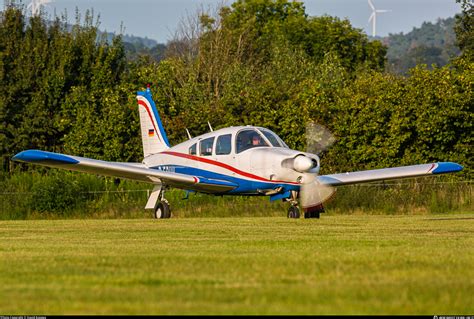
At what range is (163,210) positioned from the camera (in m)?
26.0

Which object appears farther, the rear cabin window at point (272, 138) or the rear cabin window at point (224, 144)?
the rear cabin window at point (224, 144)

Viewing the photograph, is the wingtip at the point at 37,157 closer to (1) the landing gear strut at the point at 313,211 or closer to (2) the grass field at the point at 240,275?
(1) the landing gear strut at the point at 313,211

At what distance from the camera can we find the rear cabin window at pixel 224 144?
24812 mm

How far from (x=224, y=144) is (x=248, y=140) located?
77 cm

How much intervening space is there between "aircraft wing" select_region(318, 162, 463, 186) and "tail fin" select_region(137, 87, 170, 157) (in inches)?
226

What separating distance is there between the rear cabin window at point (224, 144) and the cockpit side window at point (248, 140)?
0.28 m

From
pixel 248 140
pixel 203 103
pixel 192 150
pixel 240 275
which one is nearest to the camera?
pixel 240 275

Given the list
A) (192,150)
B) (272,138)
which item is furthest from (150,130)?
(272,138)

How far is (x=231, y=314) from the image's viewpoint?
683 centimetres

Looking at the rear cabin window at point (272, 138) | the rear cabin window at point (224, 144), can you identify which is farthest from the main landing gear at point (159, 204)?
the rear cabin window at point (272, 138)

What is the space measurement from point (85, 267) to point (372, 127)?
1060 inches

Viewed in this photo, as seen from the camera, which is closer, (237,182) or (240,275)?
(240,275)

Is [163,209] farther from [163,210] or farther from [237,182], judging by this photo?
[237,182]

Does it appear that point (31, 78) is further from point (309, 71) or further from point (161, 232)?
point (161, 232)
